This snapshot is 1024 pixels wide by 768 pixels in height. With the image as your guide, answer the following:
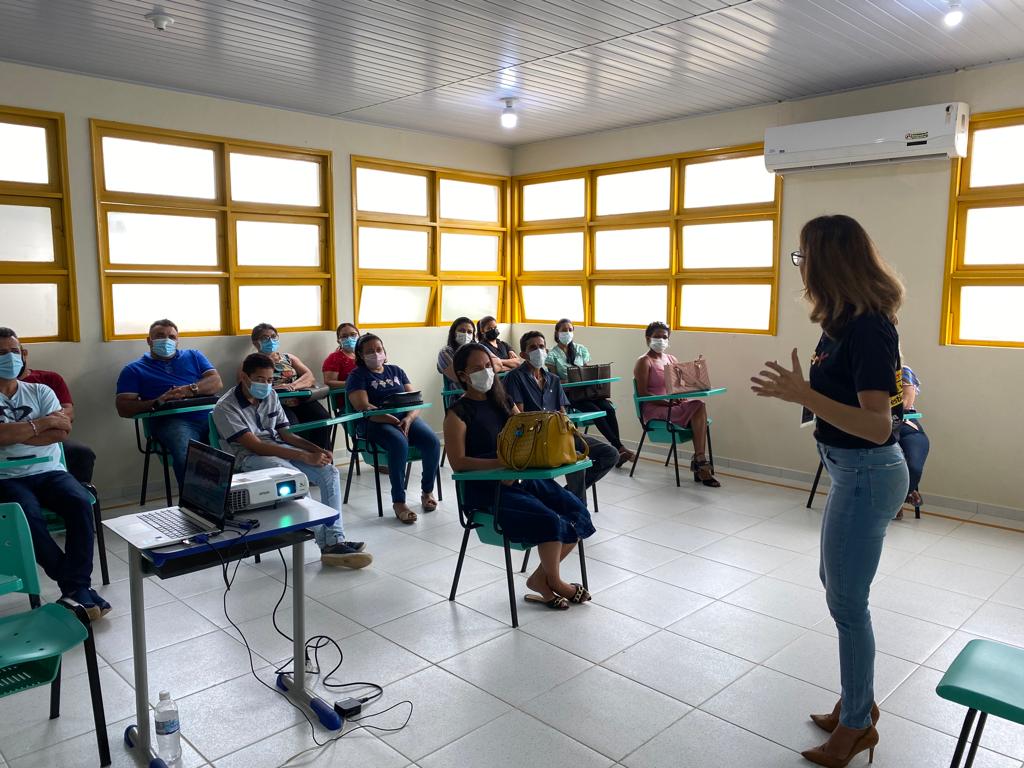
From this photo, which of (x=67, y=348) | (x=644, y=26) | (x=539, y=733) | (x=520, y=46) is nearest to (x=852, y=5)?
(x=644, y=26)

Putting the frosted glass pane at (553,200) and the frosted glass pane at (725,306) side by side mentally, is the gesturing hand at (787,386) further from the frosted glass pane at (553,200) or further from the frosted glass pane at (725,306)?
the frosted glass pane at (553,200)

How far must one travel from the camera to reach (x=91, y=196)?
5105 mm

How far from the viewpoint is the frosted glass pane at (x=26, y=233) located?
4836 millimetres

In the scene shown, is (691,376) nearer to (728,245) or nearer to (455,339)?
(728,245)

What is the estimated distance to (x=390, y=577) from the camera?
392 centimetres

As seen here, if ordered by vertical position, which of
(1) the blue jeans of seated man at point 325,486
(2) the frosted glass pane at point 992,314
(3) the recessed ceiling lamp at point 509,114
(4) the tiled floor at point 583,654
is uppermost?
(3) the recessed ceiling lamp at point 509,114

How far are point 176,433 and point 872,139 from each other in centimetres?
493

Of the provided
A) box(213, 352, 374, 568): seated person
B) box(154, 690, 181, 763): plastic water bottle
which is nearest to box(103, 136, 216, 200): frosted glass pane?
box(213, 352, 374, 568): seated person

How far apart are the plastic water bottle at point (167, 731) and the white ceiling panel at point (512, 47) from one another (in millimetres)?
3181

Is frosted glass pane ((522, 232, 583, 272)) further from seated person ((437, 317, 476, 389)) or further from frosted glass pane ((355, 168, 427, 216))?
seated person ((437, 317, 476, 389))

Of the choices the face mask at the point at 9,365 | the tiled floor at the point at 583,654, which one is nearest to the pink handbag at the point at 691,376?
the tiled floor at the point at 583,654

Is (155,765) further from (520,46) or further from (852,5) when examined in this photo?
(852,5)

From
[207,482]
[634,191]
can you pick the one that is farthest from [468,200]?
[207,482]

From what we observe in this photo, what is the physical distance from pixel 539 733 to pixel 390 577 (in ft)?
5.17
